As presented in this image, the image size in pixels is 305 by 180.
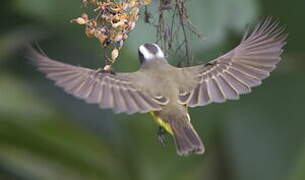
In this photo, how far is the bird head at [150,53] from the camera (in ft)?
10.9

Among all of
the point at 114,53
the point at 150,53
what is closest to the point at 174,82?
the point at 150,53

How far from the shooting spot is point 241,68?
341 cm

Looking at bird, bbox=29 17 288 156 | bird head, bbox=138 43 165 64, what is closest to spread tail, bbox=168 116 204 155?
bird, bbox=29 17 288 156

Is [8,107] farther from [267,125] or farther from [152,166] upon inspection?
[267,125]

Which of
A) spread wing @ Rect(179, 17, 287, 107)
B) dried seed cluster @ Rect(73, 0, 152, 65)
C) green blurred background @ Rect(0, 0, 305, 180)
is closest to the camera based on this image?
dried seed cluster @ Rect(73, 0, 152, 65)

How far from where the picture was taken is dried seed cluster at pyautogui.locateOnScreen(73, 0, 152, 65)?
9.89 ft

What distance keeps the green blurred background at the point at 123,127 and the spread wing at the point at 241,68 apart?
1.12 m

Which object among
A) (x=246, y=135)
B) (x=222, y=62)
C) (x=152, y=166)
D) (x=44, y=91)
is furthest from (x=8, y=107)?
(x=222, y=62)

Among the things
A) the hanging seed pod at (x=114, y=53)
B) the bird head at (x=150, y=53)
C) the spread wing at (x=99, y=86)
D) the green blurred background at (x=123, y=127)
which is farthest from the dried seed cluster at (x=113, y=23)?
the green blurred background at (x=123, y=127)

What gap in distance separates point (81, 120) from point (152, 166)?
418mm

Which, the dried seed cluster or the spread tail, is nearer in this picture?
the dried seed cluster

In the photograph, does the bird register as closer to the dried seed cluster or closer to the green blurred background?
the dried seed cluster

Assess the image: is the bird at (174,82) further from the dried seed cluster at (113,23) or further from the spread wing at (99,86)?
the dried seed cluster at (113,23)

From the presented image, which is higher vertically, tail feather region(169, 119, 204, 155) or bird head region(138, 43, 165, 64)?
bird head region(138, 43, 165, 64)
